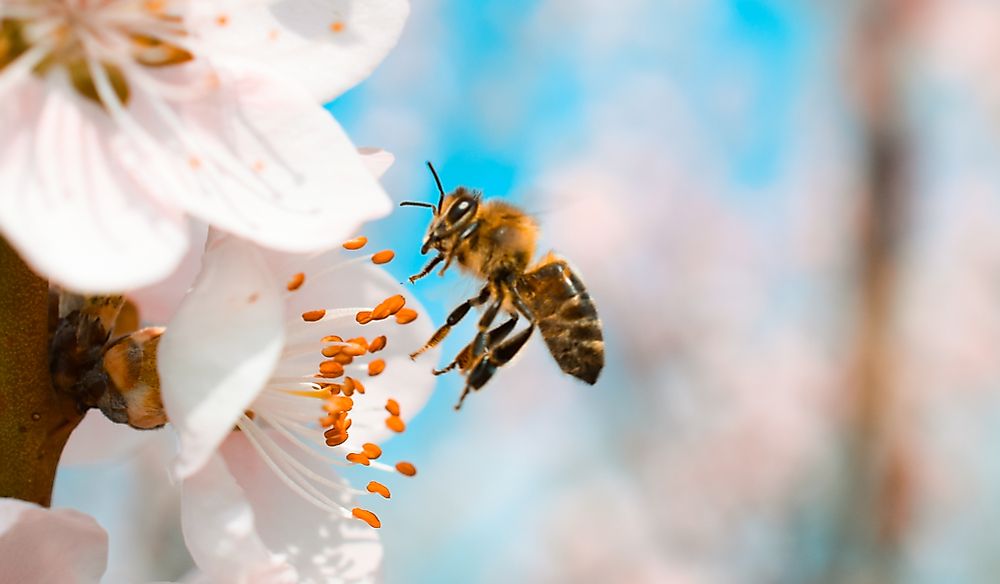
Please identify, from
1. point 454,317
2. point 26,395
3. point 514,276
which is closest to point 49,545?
point 26,395

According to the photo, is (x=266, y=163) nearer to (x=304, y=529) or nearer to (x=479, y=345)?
(x=304, y=529)

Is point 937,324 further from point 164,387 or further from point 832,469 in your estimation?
point 164,387

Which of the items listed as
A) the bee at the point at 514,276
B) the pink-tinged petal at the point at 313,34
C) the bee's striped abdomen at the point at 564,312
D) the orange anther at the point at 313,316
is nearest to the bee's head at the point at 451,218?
the bee at the point at 514,276

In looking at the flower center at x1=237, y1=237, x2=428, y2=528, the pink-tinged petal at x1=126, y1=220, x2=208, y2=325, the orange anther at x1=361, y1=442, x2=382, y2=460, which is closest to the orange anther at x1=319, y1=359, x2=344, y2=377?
the flower center at x1=237, y1=237, x2=428, y2=528

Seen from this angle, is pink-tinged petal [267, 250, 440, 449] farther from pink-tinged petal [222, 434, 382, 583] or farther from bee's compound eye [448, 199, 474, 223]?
bee's compound eye [448, 199, 474, 223]

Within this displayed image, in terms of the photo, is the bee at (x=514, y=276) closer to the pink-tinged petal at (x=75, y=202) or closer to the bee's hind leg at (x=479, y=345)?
the bee's hind leg at (x=479, y=345)

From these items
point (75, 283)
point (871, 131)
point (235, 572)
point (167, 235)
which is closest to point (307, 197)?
point (167, 235)
